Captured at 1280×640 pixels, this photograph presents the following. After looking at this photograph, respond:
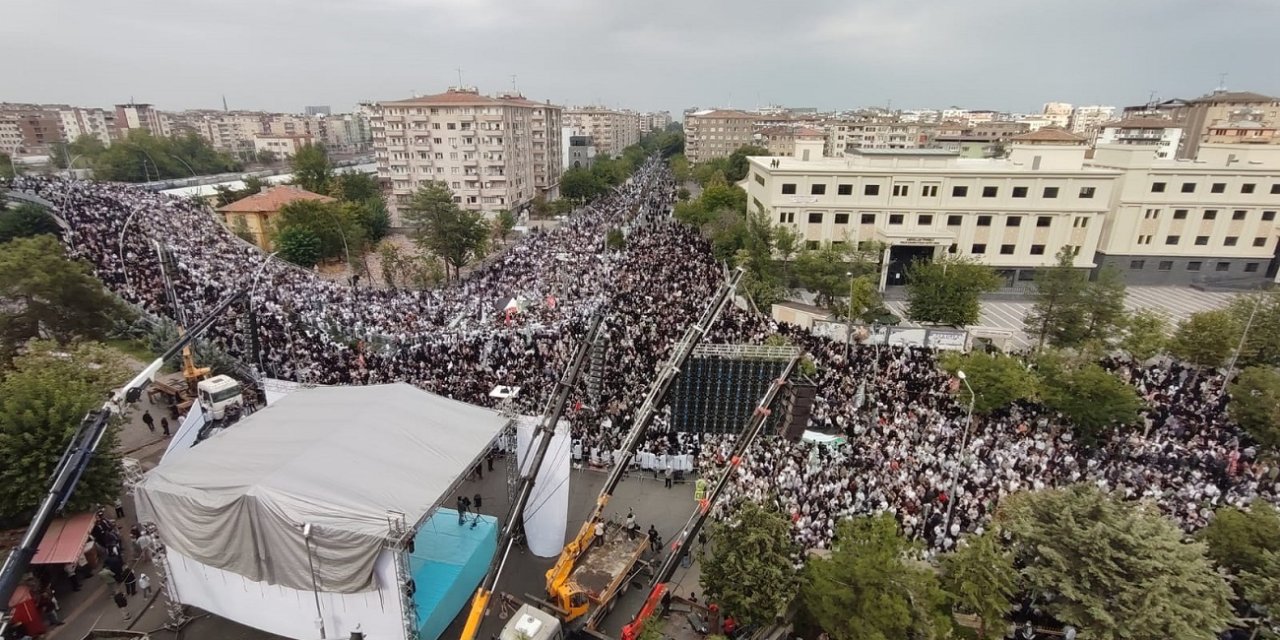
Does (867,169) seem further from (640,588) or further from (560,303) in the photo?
(640,588)

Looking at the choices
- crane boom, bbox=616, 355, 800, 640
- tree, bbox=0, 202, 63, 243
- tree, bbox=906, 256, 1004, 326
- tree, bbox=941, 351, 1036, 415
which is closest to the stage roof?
crane boom, bbox=616, 355, 800, 640

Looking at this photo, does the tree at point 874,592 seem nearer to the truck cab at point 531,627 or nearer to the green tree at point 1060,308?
the truck cab at point 531,627

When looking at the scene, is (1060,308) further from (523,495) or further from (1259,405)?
(523,495)

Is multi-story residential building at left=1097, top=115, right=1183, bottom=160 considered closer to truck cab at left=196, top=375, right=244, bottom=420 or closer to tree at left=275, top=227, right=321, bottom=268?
tree at left=275, top=227, right=321, bottom=268

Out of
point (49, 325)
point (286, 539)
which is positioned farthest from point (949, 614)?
point (49, 325)

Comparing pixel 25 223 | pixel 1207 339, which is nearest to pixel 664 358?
pixel 1207 339

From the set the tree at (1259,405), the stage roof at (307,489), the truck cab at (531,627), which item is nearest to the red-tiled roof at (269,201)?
the stage roof at (307,489)
